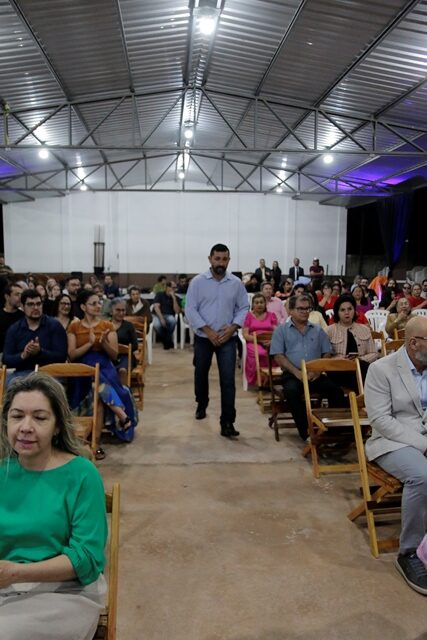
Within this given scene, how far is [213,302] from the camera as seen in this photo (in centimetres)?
433

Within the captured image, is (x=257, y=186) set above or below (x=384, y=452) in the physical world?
above

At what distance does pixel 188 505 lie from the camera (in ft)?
10.4

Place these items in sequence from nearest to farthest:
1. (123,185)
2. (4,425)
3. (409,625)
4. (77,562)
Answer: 1. (77,562)
2. (4,425)
3. (409,625)
4. (123,185)

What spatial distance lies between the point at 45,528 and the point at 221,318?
2938mm

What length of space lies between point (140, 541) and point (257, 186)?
13582 millimetres

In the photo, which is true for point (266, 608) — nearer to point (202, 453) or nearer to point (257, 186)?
point (202, 453)

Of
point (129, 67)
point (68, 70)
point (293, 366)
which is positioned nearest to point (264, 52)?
point (129, 67)

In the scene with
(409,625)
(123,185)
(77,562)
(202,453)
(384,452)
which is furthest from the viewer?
(123,185)

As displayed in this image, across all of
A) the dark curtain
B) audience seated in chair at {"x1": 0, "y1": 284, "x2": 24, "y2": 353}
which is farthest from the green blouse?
the dark curtain

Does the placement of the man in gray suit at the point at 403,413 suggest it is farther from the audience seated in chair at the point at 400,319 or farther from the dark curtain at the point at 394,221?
the dark curtain at the point at 394,221

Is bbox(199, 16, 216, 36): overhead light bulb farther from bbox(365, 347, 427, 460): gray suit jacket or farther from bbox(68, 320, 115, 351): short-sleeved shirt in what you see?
bbox(365, 347, 427, 460): gray suit jacket

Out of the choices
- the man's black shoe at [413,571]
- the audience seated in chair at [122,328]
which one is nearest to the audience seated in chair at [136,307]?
the audience seated in chair at [122,328]

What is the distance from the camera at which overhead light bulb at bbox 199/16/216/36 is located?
18.1ft

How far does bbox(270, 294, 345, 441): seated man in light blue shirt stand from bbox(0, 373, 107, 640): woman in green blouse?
269cm
